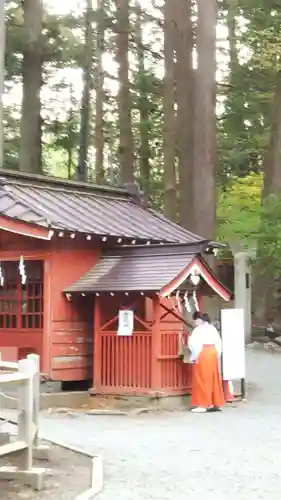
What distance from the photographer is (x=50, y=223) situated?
38.7 ft

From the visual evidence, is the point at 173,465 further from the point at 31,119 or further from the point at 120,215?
the point at 31,119

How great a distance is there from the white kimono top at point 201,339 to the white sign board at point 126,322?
976 millimetres

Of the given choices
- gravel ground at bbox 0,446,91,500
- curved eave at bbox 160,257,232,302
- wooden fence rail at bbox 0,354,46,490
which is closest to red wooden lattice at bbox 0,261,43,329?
curved eave at bbox 160,257,232,302

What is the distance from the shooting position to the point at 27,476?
21.4ft

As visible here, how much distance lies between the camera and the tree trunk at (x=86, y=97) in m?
24.3

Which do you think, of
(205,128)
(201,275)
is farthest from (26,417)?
(205,128)

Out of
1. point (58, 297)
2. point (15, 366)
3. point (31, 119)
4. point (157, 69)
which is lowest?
point (15, 366)

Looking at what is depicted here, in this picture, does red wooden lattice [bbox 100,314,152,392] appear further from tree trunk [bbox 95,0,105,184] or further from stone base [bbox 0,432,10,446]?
tree trunk [bbox 95,0,105,184]

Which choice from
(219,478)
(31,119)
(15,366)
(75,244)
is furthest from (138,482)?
(31,119)

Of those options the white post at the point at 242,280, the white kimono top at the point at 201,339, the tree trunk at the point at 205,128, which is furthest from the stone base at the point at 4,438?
the white post at the point at 242,280

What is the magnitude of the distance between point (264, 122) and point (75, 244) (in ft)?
44.1

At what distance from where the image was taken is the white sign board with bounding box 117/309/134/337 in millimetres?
12219

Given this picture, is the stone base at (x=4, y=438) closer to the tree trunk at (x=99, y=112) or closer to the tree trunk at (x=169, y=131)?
the tree trunk at (x=169, y=131)

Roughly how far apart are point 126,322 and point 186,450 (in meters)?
4.03
